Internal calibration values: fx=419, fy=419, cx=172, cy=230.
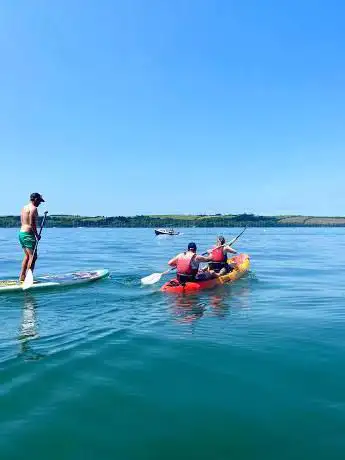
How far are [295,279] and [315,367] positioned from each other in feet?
42.5

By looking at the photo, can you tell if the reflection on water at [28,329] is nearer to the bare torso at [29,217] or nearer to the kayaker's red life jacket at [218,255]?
the bare torso at [29,217]

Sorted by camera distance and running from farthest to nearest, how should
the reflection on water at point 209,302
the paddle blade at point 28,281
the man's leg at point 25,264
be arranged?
1. the man's leg at point 25,264
2. the paddle blade at point 28,281
3. the reflection on water at point 209,302

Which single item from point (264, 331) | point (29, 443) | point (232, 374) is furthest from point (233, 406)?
point (264, 331)

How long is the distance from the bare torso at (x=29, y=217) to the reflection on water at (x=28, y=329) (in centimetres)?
246

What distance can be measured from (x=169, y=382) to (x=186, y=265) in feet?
28.2

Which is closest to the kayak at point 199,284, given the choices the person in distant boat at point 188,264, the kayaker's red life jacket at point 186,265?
the person in distant boat at point 188,264

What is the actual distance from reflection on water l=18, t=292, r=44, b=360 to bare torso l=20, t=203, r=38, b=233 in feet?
8.07

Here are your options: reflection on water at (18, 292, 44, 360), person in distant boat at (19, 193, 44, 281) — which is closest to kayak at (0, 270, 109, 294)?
person in distant boat at (19, 193, 44, 281)

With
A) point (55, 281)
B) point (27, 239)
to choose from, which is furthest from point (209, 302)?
point (27, 239)

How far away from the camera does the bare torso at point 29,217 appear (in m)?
14.1

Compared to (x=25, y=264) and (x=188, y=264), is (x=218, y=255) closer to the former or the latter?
(x=188, y=264)

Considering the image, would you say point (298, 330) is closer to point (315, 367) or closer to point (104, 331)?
point (315, 367)

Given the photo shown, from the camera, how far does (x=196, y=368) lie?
7059 millimetres

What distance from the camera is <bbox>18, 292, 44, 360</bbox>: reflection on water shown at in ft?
24.0
